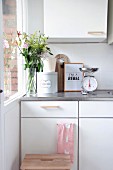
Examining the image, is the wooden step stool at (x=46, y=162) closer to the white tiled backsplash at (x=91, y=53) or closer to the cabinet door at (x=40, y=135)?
the cabinet door at (x=40, y=135)

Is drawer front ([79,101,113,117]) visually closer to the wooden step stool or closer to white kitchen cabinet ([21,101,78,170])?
white kitchen cabinet ([21,101,78,170])

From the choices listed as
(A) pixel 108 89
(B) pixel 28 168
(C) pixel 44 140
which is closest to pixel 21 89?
(C) pixel 44 140

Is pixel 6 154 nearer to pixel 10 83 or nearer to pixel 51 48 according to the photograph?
pixel 10 83

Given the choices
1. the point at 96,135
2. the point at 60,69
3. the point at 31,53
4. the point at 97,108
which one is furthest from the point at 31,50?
the point at 96,135

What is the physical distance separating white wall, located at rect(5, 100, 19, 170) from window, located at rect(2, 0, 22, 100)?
0.43ft

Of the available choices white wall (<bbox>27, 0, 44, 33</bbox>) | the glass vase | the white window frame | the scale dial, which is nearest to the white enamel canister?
the glass vase

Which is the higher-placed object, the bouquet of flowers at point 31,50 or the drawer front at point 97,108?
the bouquet of flowers at point 31,50

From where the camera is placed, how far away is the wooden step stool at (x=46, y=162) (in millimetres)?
1546

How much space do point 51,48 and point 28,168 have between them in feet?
4.69

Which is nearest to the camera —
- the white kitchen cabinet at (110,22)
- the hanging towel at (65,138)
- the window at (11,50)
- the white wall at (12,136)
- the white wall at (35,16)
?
the white wall at (12,136)

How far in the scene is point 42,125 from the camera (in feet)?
6.33

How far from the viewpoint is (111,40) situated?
218cm

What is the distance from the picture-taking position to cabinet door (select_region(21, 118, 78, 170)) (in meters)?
1.93

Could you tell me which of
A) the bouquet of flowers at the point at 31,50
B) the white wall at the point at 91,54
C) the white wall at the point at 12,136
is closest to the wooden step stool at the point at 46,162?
the white wall at the point at 12,136
